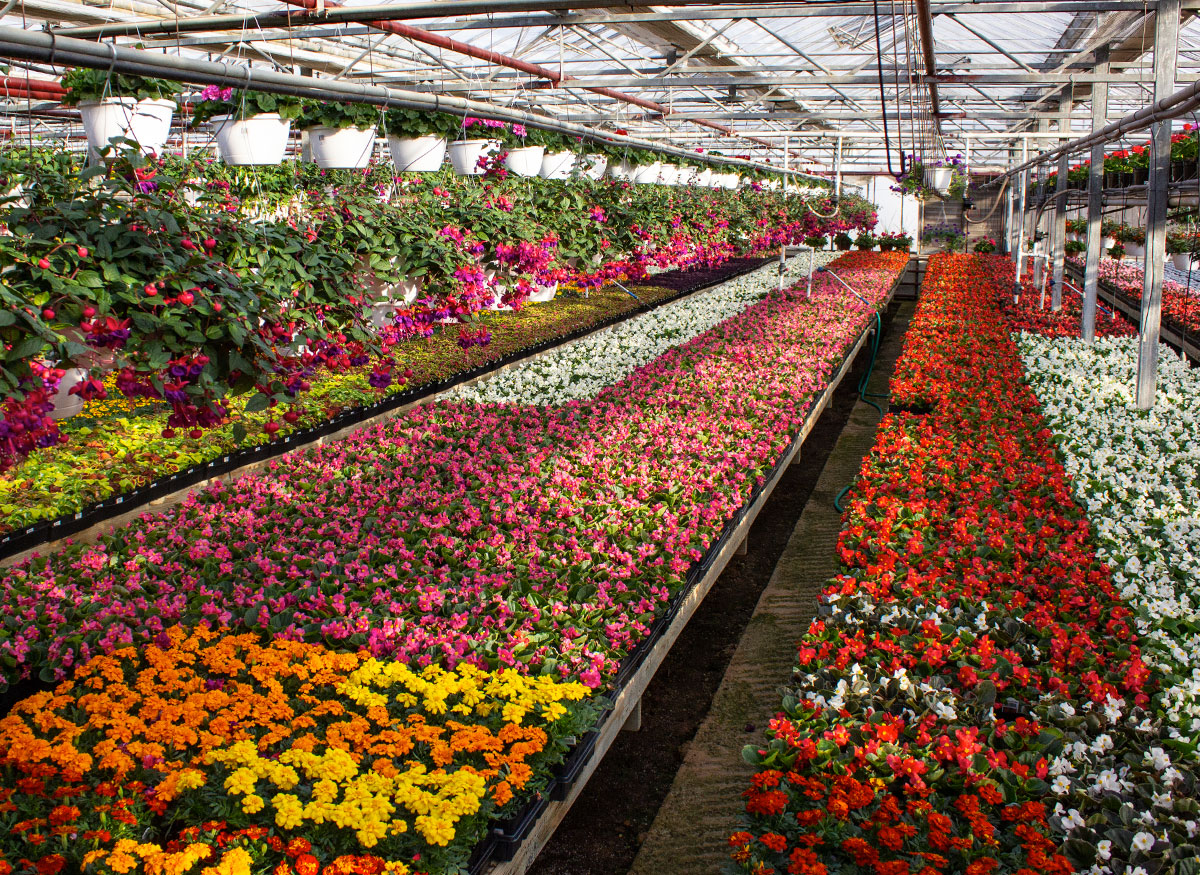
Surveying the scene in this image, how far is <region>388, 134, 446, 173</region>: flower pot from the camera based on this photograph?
5.19 m

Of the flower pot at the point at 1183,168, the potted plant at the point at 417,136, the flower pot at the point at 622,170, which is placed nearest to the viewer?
the potted plant at the point at 417,136

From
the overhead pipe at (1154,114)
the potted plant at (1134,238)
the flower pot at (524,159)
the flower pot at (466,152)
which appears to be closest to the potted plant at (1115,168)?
the potted plant at (1134,238)

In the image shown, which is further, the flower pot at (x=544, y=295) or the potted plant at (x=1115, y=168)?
the potted plant at (x=1115, y=168)

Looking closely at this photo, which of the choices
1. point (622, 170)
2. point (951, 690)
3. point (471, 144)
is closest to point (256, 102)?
point (471, 144)

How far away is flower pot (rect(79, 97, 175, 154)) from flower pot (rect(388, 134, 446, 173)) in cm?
153

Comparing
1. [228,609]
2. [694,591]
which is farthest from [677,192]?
[228,609]

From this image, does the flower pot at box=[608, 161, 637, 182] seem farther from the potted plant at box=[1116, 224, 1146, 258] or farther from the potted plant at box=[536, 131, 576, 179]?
the potted plant at box=[1116, 224, 1146, 258]

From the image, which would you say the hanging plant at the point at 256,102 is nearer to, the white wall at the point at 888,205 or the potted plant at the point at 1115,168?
the potted plant at the point at 1115,168

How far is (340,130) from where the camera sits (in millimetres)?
4758

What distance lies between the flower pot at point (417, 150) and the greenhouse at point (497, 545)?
0.03 metres

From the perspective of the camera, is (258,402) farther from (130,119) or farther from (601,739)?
(130,119)

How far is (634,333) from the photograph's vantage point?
9555mm

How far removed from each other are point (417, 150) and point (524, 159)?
4.54ft

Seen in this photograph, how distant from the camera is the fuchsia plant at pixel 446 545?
3.17 meters
